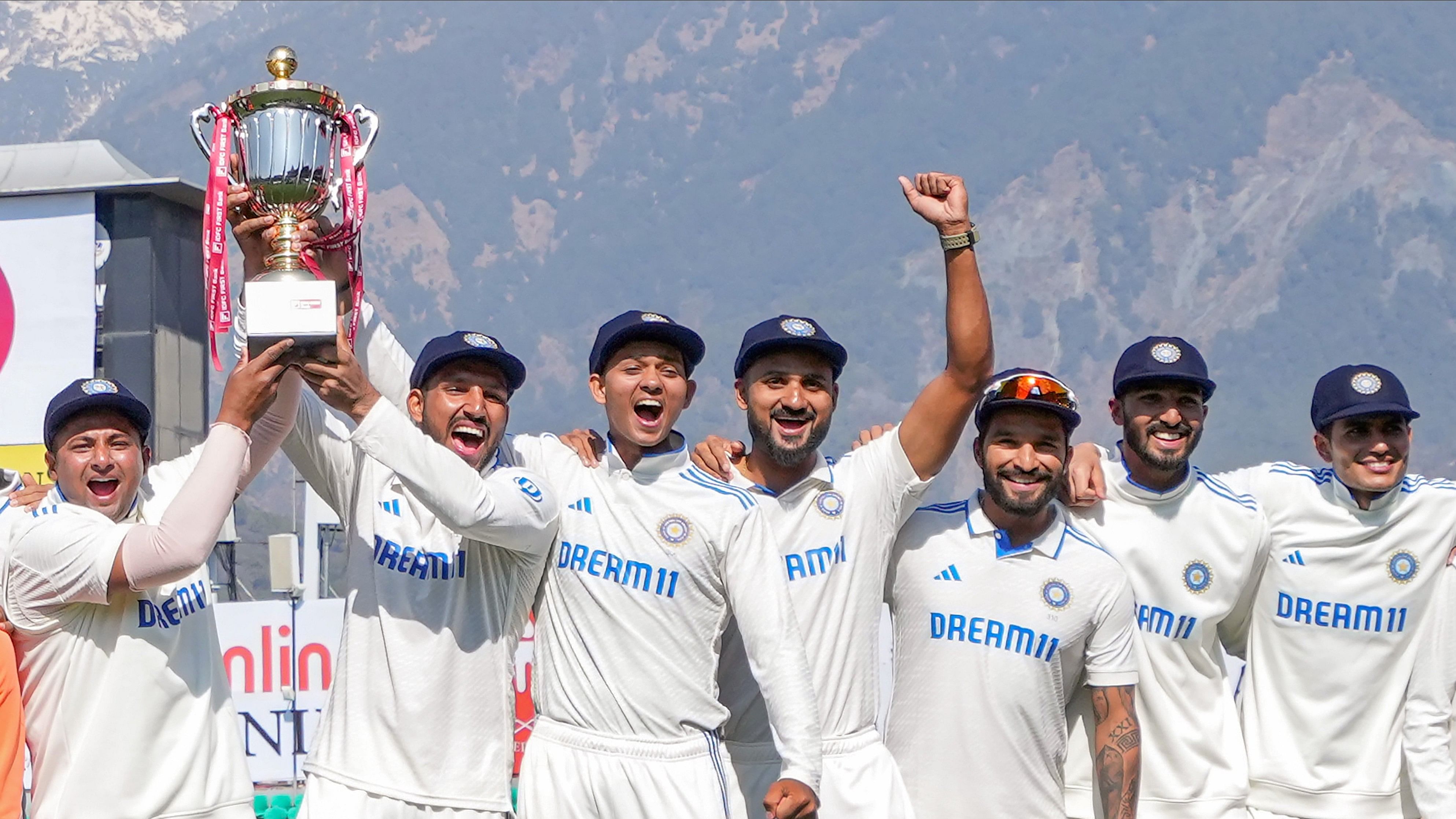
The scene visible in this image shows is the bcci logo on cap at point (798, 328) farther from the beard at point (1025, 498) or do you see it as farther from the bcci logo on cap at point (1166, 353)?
the bcci logo on cap at point (1166, 353)

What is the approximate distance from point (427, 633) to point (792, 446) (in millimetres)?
1351

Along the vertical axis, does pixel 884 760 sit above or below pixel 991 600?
below

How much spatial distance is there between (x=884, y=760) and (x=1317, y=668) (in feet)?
5.61

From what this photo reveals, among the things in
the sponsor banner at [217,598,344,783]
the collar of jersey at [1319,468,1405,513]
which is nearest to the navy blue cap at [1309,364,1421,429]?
the collar of jersey at [1319,468,1405,513]

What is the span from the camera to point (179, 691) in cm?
597

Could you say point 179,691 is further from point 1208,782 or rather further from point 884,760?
point 1208,782

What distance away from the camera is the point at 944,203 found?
6383 mm

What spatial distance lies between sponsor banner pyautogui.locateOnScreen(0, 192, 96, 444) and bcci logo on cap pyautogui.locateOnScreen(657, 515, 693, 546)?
33.1 ft

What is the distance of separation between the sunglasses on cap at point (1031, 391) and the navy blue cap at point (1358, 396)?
1.02 m

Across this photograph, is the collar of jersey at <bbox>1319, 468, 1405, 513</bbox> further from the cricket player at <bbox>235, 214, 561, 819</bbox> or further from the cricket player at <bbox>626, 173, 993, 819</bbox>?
the cricket player at <bbox>235, 214, 561, 819</bbox>

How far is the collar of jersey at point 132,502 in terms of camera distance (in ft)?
19.7

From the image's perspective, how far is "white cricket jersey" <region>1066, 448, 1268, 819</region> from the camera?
6.60 metres

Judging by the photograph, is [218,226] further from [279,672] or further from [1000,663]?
[279,672]

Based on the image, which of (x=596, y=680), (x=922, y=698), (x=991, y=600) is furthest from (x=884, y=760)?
(x=596, y=680)
